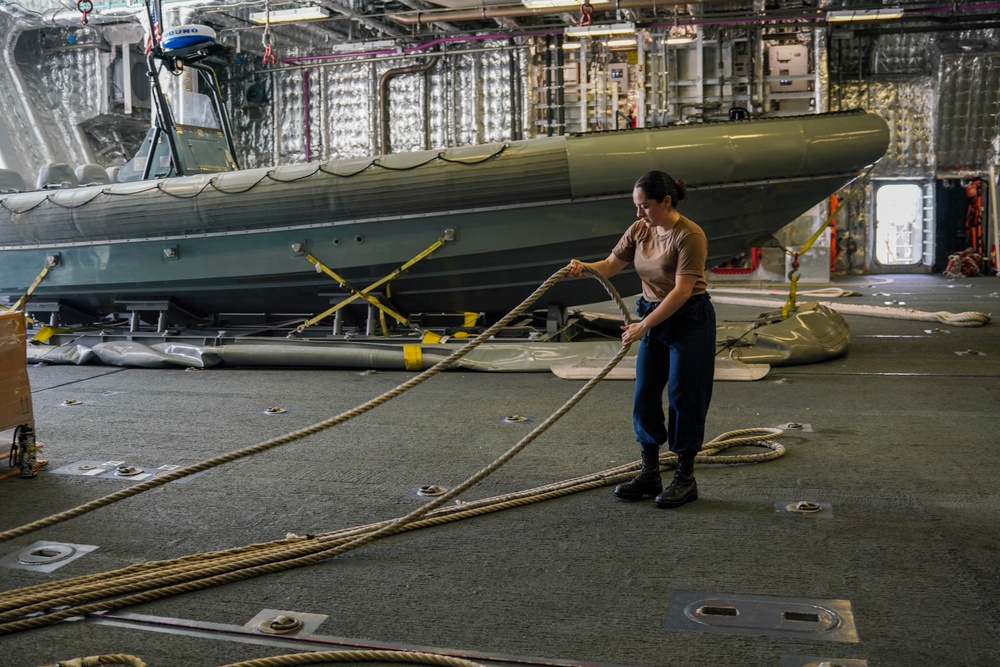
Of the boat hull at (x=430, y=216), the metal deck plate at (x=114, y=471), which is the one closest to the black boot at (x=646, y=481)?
the metal deck plate at (x=114, y=471)

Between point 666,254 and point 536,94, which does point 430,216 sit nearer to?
point 666,254

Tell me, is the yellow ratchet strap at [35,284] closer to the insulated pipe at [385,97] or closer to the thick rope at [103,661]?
the thick rope at [103,661]

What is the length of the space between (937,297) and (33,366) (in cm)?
841

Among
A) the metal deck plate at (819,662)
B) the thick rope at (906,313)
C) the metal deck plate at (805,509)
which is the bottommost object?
the metal deck plate at (819,662)

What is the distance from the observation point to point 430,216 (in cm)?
575

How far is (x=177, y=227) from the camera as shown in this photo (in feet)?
20.6

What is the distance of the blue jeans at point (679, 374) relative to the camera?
301cm

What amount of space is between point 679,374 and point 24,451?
249 cm

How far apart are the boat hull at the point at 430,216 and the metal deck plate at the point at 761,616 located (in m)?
3.52

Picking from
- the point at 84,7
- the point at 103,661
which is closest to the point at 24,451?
the point at 103,661

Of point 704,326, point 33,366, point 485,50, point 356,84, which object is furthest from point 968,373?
point 356,84

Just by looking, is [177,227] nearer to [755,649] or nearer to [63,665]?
[63,665]

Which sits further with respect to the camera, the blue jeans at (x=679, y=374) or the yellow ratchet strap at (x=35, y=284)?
the yellow ratchet strap at (x=35, y=284)

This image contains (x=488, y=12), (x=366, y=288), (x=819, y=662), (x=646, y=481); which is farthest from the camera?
(x=488, y=12)
